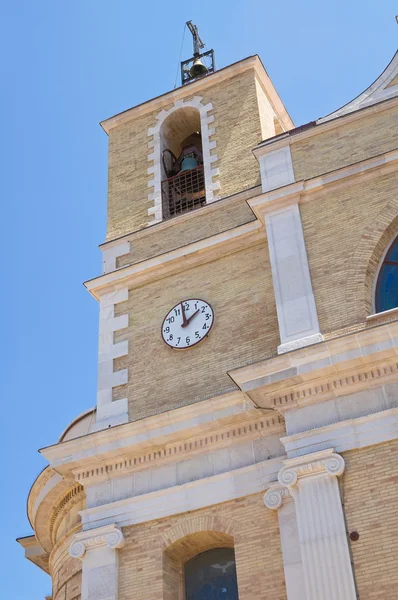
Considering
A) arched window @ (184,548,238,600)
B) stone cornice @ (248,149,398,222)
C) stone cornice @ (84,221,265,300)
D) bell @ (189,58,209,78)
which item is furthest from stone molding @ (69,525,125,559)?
bell @ (189,58,209,78)

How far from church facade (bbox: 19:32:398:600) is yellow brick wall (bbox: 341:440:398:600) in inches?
0.8

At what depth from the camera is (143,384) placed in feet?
52.5

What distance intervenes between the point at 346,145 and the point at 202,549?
7.17 metres

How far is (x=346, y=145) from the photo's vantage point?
16328 millimetres

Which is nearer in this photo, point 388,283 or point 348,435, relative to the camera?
point 348,435

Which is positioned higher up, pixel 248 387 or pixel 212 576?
pixel 248 387

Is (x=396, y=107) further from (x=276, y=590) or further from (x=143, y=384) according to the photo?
(x=276, y=590)

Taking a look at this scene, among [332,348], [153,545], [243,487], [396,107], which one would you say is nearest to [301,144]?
[396,107]

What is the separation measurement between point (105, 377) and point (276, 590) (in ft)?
17.1

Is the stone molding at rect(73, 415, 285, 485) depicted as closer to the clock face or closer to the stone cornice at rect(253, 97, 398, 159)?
the clock face

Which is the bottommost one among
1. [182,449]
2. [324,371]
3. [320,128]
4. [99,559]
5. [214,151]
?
[99,559]

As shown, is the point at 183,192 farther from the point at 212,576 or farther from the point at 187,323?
the point at 212,576

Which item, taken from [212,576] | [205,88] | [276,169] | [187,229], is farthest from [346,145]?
[212,576]

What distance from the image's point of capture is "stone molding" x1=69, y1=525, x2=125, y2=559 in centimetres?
1423
